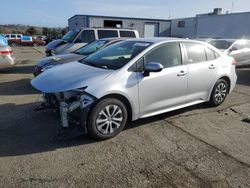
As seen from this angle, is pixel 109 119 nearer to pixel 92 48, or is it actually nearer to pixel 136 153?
Answer: pixel 136 153

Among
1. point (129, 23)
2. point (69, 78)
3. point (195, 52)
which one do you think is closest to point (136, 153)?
point (69, 78)

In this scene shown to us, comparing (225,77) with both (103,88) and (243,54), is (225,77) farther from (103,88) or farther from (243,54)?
(243,54)

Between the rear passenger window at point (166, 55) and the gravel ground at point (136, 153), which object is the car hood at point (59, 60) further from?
the rear passenger window at point (166, 55)

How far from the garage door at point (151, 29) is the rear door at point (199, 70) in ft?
97.9

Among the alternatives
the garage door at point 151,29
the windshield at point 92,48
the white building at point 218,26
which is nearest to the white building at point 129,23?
the garage door at point 151,29

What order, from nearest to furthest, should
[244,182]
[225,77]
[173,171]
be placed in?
1. [244,182]
2. [173,171]
3. [225,77]

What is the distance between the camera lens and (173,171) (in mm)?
3264

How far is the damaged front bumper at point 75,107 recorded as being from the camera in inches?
149

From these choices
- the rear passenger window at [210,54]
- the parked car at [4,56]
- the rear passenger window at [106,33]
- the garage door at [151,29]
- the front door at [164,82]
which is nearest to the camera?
the front door at [164,82]

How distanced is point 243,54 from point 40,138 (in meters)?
10.6

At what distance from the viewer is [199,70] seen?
16.9ft

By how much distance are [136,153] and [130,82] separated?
3.86 ft

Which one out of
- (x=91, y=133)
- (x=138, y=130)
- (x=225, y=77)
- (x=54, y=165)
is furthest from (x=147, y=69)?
(x=225, y=77)

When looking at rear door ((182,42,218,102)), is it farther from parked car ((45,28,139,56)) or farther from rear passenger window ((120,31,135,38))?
rear passenger window ((120,31,135,38))
